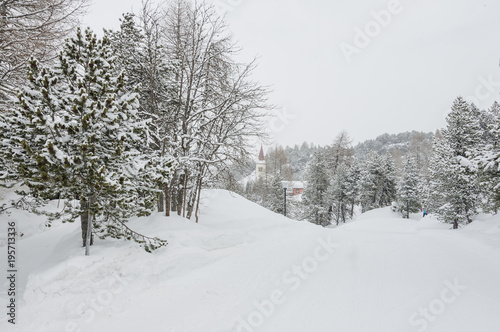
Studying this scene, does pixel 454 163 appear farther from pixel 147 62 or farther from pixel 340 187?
pixel 147 62

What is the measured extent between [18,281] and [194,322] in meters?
4.29

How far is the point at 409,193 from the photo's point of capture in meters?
30.0

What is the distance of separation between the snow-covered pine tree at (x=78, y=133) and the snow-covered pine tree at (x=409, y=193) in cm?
3345

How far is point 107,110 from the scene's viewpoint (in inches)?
186

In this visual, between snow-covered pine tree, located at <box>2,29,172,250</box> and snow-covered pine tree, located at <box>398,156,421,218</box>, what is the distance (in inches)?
1317

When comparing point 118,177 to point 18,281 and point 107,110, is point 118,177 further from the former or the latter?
point 18,281

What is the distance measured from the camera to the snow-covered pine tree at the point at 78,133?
4.34 meters

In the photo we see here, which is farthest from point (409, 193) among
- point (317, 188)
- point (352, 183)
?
point (317, 188)

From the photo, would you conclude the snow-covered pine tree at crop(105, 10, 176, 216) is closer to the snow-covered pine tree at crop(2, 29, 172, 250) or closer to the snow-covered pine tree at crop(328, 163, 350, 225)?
the snow-covered pine tree at crop(2, 29, 172, 250)

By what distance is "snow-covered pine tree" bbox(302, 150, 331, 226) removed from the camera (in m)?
31.0

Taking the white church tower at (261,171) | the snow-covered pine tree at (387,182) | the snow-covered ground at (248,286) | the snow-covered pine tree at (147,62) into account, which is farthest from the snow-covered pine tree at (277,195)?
the snow-covered pine tree at (147,62)

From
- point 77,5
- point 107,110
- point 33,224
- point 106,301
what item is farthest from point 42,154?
point 33,224

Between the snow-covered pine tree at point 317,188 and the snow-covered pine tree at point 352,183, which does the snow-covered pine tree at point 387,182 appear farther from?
the snow-covered pine tree at point 317,188

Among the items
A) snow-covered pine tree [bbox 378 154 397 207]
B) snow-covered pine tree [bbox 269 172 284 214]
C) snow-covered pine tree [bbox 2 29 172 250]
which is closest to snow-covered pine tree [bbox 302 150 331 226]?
snow-covered pine tree [bbox 269 172 284 214]
